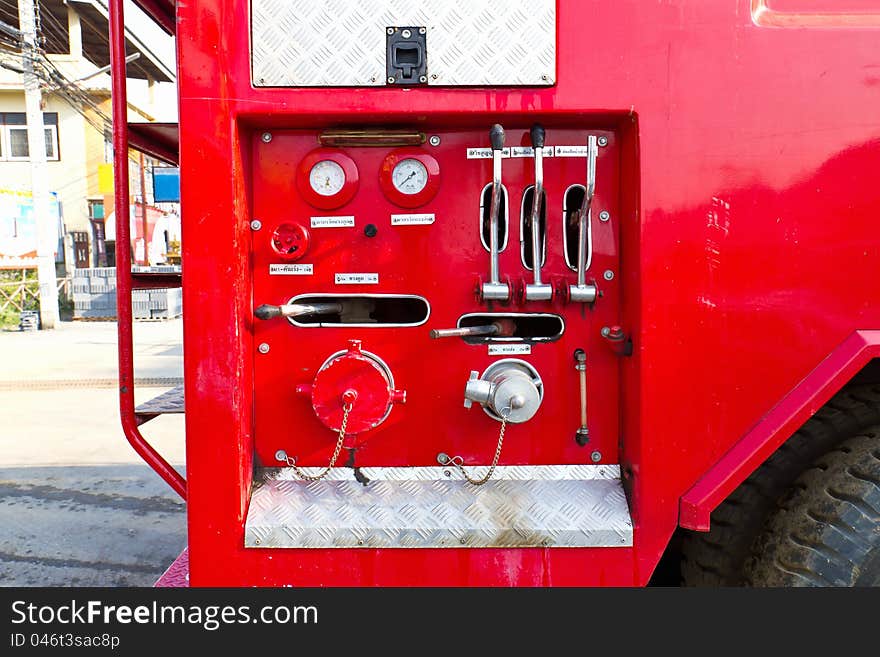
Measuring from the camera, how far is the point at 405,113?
1697 millimetres

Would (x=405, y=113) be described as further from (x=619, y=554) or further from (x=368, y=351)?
(x=619, y=554)

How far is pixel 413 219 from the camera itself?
1.86 metres

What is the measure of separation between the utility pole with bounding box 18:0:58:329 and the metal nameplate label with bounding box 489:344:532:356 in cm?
1752

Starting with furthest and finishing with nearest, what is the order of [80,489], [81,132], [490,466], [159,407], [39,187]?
[81,132]
[39,187]
[80,489]
[159,407]
[490,466]

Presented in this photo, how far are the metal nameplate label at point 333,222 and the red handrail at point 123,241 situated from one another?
571 millimetres

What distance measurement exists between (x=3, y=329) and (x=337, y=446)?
1812cm

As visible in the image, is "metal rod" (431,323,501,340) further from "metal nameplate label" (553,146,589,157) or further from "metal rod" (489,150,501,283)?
"metal nameplate label" (553,146,589,157)

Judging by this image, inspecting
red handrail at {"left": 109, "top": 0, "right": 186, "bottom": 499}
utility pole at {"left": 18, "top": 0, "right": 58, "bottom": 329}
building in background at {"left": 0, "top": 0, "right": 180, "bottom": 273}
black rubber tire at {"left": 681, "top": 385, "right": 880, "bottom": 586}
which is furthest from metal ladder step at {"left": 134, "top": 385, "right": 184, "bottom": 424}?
building in background at {"left": 0, "top": 0, "right": 180, "bottom": 273}

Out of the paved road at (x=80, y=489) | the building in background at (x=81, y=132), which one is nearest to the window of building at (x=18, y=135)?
the building in background at (x=81, y=132)

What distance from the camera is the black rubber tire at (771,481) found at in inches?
70.7

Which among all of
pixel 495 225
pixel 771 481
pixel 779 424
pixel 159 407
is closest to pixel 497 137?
pixel 495 225

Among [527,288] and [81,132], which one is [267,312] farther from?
[81,132]

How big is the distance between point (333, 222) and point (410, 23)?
60 centimetres

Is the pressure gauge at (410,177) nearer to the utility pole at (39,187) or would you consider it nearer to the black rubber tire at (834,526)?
the black rubber tire at (834,526)
